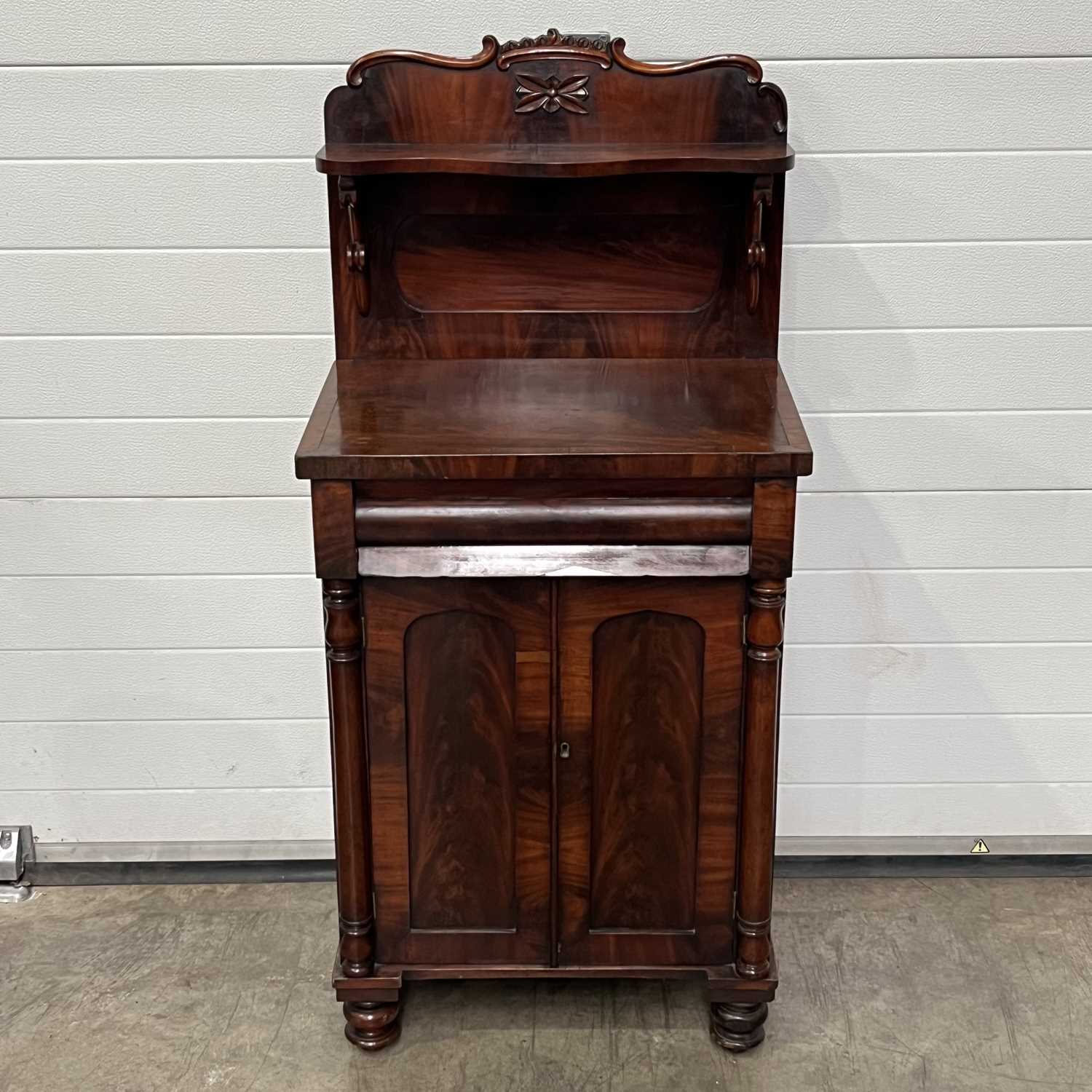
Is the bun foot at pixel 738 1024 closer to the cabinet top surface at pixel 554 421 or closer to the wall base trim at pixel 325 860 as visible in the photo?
the wall base trim at pixel 325 860

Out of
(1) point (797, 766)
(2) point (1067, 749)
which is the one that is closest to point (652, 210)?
(1) point (797, 766)

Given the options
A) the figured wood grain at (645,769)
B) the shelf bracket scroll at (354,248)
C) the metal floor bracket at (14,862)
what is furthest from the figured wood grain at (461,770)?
the metal floor bracket at (14,862)

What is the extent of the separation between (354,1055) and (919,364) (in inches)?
63.9

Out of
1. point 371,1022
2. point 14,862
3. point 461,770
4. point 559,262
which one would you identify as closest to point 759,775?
point 461,770

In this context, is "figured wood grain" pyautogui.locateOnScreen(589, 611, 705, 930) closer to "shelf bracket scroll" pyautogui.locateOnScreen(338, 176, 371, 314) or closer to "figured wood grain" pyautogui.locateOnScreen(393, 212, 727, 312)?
"figured wood grain" pyautogui.locateOnScreen(393, 212, 727, 312)

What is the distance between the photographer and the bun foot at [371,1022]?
2574mm

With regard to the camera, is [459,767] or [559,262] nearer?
[459,767]

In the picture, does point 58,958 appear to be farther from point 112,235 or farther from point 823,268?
point 823,268

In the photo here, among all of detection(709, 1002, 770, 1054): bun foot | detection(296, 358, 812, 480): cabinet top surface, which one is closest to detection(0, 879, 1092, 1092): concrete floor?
detection(709, 1002, 770, 1054): bun foot

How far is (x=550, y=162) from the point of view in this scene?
2.38 meters

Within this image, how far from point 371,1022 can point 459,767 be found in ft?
1.68

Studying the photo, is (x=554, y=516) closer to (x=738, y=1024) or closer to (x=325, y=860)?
(x=738, y=1024)

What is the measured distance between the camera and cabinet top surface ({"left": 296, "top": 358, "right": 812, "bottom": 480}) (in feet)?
7.16

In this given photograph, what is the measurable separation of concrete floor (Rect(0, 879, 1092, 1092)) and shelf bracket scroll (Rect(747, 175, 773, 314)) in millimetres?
1236
